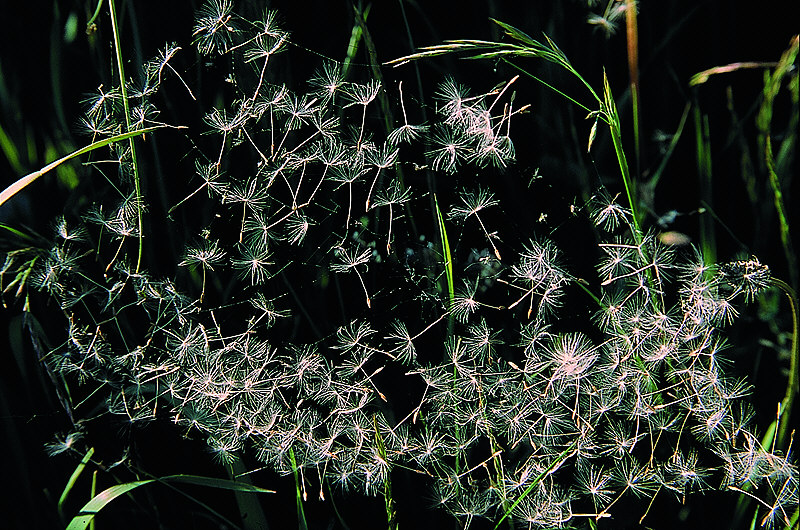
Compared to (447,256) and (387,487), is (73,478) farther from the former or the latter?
(447,256)

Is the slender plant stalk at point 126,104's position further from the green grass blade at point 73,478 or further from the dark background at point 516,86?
the green grass blade at point 73,478

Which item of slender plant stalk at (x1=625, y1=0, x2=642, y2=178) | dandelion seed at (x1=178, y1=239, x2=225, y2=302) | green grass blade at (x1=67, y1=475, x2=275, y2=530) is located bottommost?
green grass blade at (x1=67, y1=475, x2=275, y2=530)

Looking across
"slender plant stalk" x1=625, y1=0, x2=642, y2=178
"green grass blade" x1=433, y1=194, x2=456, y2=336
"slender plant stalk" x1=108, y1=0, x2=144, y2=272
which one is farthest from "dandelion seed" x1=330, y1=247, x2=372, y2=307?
"slender plant stalk" x1=625, y1=0, x2=642, y2=178

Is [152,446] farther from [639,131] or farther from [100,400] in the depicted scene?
[639,131]

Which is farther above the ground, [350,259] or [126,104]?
[126,104]

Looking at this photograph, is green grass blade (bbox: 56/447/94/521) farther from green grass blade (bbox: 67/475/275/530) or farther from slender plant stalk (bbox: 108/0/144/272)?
slender plant stalk (bbox: 108/0/144/272)

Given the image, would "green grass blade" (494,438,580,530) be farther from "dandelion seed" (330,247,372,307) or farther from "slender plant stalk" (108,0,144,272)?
"slender plant stalk" (108,0,144,272)

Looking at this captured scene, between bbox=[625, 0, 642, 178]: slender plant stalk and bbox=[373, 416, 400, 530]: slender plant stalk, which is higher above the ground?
bbox=[625, 0, 642, 178]: slender plant stalk

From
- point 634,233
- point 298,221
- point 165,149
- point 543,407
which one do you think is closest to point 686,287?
point 634,233

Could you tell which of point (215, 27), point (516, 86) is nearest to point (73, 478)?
point (215, 27)
